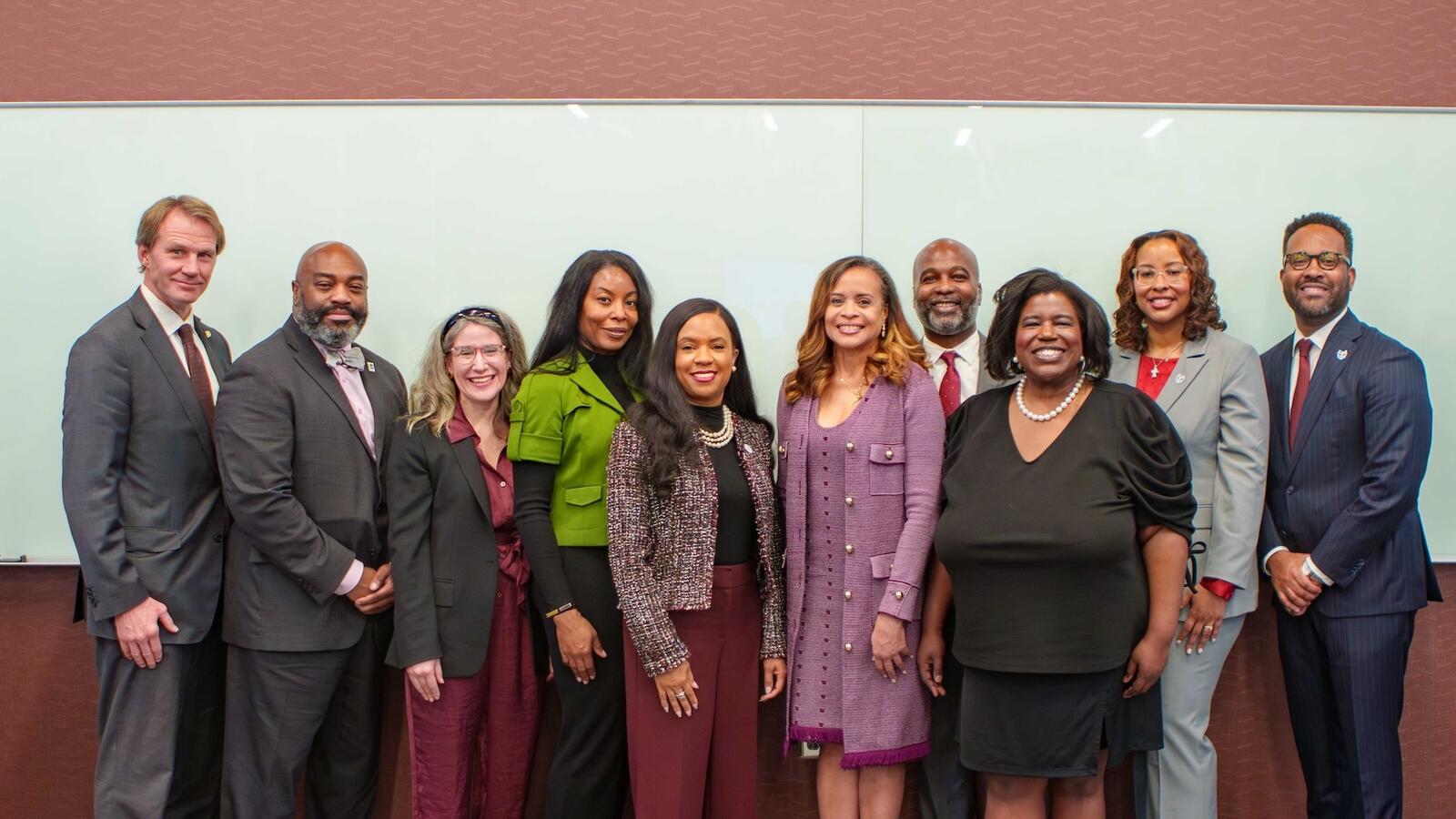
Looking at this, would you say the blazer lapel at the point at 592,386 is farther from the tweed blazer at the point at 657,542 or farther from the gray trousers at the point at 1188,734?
the gray trousers at the point at 1188,734

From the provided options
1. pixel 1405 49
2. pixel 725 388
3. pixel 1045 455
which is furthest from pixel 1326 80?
pixel 725 388

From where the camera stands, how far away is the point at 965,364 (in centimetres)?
271

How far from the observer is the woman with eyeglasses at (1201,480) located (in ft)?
8.12

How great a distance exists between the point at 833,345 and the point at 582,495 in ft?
2.62

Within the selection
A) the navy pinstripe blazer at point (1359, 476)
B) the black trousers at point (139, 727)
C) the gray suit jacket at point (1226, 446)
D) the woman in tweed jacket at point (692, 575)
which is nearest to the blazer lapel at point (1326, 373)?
the navy pinstripe blazer at point (1359, 476)

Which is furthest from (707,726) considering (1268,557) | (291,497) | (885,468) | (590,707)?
(1268,557)

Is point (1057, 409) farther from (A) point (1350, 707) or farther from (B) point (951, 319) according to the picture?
(A) point (1350, 707)

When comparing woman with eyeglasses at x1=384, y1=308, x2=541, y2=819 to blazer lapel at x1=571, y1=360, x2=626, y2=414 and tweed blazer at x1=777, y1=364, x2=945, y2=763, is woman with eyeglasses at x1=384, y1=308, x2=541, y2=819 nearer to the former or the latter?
blazer lapel at x1=571, y1=360, x2=626, y2=414

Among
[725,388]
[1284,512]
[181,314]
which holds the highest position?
[181,314]

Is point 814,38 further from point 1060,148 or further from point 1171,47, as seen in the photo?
point 1171,47

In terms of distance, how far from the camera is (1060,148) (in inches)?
119

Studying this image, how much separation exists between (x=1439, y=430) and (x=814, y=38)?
2504mm

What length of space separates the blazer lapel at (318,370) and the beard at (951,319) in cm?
170

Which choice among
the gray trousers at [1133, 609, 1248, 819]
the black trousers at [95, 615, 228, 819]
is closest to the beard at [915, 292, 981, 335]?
the gray trousers at [1133, 609, 1248, 819]
